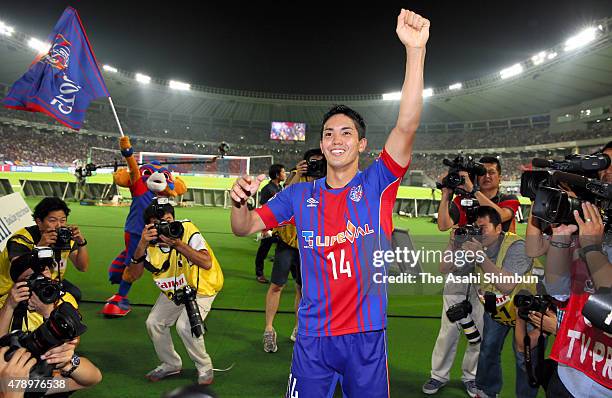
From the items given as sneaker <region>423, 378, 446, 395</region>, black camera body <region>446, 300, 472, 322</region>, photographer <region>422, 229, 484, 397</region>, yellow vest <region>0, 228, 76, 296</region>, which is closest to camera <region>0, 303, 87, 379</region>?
yellow vest <region>0, 228, 76, 296</region>

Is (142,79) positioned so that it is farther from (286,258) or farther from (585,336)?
(585,336)

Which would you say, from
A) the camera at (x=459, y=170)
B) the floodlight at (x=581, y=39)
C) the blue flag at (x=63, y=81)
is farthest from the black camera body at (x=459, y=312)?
the floodlight at (x=581, y=39)

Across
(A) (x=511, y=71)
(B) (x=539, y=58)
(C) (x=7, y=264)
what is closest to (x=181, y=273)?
(C) (x=7, y=264)

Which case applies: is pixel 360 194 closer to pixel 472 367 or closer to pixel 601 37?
pixel 472 367

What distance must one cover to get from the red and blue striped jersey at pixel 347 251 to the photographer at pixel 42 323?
1.20 metres

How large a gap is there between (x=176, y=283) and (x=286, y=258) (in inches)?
52.5

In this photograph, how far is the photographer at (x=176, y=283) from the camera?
3500mm

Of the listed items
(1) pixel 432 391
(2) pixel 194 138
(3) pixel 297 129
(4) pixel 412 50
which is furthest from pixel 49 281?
(2) pixel 194 138

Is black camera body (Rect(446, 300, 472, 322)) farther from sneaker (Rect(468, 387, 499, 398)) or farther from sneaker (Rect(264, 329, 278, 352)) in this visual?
sneaker (Rect(264, 329, 278, 352))

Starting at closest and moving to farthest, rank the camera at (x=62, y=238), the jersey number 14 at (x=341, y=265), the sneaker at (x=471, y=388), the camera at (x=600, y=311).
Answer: the camera at (x=600, y=311)
the jersey number 14 at (x=341, y=265)
the sneaker at (x=471, y=388)
the camera at (x=62, y=238)

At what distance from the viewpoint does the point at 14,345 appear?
185 centimetres

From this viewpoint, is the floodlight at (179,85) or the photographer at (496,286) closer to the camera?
the photographer at (496,286)

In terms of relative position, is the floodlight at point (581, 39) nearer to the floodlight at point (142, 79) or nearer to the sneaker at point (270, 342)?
the sneaker at point (270, 342)

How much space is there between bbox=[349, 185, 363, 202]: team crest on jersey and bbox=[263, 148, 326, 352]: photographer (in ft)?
6.52
